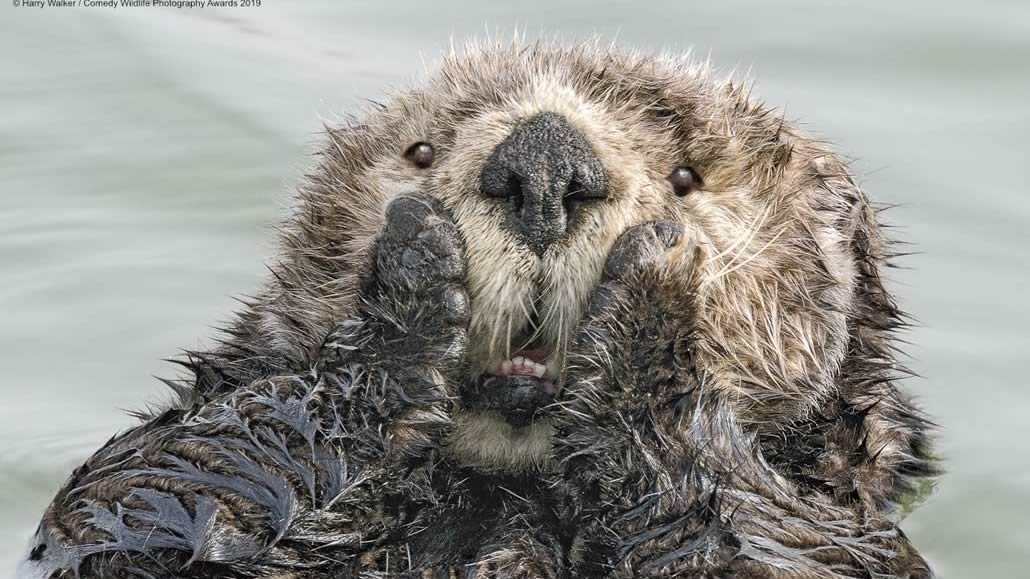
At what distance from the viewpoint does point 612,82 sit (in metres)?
4.84

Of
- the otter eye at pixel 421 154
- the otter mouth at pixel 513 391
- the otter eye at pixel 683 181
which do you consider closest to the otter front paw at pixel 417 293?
the otter mouth at pixel 513 391

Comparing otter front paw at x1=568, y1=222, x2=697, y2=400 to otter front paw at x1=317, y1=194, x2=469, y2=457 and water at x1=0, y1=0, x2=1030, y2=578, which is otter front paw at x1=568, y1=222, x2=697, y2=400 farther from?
water at x1=0, y1=0, x2=1030, y2=578

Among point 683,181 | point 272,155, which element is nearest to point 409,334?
point 683,181

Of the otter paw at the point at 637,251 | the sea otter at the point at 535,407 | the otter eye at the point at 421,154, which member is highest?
the otter eye at the point at 421,154

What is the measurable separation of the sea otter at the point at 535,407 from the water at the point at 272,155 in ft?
5.30

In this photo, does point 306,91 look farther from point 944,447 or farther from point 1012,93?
point 944,447

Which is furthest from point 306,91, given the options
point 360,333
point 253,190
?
point 360,333

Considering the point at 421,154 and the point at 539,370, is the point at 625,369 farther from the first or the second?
the point at 421,154

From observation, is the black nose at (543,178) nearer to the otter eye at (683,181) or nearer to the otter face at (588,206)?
the otter face at (588,206)

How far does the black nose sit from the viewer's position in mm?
4121

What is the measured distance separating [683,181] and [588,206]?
0.55m

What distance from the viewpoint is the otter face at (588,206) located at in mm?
4219

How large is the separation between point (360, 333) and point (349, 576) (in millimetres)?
608

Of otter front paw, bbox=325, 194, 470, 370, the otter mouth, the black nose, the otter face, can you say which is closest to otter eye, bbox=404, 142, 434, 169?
the otter face
